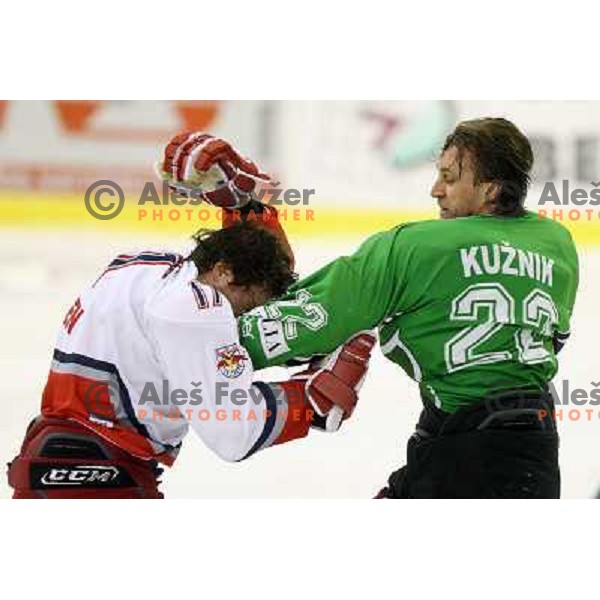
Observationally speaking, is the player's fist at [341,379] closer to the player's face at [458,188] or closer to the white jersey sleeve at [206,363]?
the white jersey sleeve at [206,363]

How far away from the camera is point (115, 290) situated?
2.11m

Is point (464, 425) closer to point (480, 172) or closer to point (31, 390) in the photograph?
point (480, 172)

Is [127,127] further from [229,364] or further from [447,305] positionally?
[447,305]

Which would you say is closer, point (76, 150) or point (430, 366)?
point (430, 366)

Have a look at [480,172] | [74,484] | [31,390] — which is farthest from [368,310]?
[31,390]

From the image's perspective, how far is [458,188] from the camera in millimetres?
→ 2041

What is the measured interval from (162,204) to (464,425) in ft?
7.01

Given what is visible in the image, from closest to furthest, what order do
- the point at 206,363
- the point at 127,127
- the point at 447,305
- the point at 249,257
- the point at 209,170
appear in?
1. the point at 447,305
2. the point at 206,363
3. the point at 249,257
4. the point at 209,170
5. the point at 127,127

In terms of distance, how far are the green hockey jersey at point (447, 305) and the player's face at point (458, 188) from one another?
42 millimetres

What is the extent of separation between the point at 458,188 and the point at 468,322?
28 centimetres

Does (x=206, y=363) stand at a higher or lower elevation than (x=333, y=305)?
lower

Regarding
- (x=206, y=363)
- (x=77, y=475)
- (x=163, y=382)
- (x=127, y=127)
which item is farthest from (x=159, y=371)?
(x=127, y=127)

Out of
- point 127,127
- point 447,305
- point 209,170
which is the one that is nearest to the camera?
point 447,305

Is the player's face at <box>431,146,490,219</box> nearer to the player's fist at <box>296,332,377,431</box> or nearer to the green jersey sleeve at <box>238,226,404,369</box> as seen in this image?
the green jersey sleeve at <box>238,226,404,369</box>
